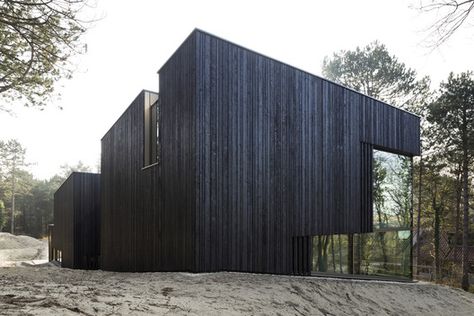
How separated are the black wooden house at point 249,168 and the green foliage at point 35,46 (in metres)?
2.19

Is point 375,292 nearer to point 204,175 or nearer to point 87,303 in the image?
point 204,175

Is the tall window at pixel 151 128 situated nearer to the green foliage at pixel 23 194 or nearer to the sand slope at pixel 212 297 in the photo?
the sand slope at pixel 212 297

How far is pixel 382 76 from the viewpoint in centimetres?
1914

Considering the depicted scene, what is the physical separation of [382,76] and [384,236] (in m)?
11.3

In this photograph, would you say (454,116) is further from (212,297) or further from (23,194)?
(23,194)

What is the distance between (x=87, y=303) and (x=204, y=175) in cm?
310

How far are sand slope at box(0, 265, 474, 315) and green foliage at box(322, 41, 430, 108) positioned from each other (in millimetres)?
12882

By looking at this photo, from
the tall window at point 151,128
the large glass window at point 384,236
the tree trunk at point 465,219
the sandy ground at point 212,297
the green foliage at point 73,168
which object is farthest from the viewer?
the green foliage at point 73,168

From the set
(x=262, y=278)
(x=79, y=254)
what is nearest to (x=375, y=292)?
(x=262, y=278)

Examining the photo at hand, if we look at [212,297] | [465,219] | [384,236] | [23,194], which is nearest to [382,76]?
[465,219]

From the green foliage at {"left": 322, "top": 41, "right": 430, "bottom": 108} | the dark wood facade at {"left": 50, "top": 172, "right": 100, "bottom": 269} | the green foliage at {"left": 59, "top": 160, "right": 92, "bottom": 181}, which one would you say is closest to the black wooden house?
the dark wood facade at {"left": 50, "top": 172, "right": 100, "bottom": 269}

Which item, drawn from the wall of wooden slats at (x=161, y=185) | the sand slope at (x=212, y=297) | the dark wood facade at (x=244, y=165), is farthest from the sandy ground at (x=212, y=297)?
the wall of wooden slats at (x=161, y=185)

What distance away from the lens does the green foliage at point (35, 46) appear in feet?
24.5

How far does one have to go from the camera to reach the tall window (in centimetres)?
868
